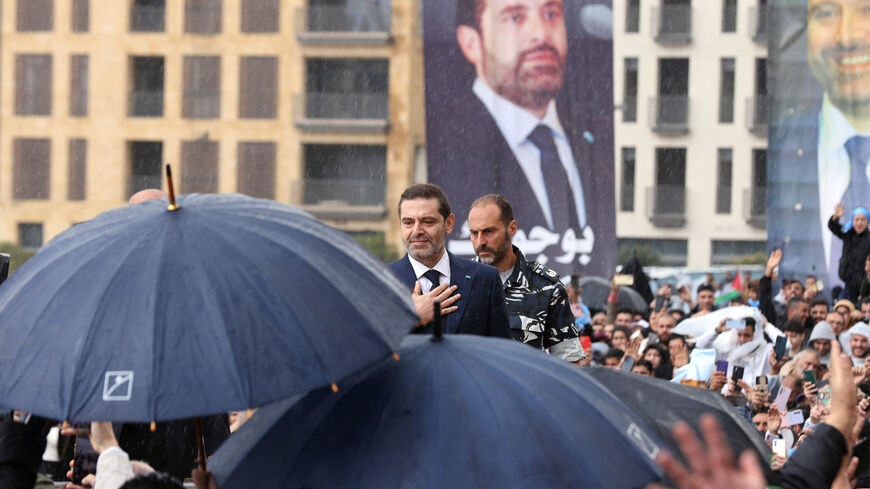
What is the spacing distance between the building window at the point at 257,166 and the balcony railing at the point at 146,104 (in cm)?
311

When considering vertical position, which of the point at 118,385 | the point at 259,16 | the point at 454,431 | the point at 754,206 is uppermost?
the point at 259,16

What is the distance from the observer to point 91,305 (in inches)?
119

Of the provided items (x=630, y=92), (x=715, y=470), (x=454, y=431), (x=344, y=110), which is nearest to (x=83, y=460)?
(x=454, y=431)

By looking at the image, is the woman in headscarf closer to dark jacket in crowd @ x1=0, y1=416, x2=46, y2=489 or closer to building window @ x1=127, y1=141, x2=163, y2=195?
dark jacket in crowd @ x1=0, y1=416, x2=46, y2=489

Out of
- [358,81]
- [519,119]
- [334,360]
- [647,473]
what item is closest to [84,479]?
[334,360]

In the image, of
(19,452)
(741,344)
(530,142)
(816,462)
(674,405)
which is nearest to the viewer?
(816,462)

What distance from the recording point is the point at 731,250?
4409 cm

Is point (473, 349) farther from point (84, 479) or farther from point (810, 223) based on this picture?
point (810, 223)

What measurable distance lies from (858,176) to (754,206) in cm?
3078

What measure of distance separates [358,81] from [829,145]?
31632 millimetres

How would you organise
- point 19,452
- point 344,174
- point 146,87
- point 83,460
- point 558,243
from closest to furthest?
point 19,452 → point 83,460 → point 558,243 → point 146,87 → point 344,174

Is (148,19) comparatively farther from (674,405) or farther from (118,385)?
(118,385)

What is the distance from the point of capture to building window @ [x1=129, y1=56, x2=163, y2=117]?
43406mm

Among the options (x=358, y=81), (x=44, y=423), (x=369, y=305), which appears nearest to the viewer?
(x=369, y=305)
